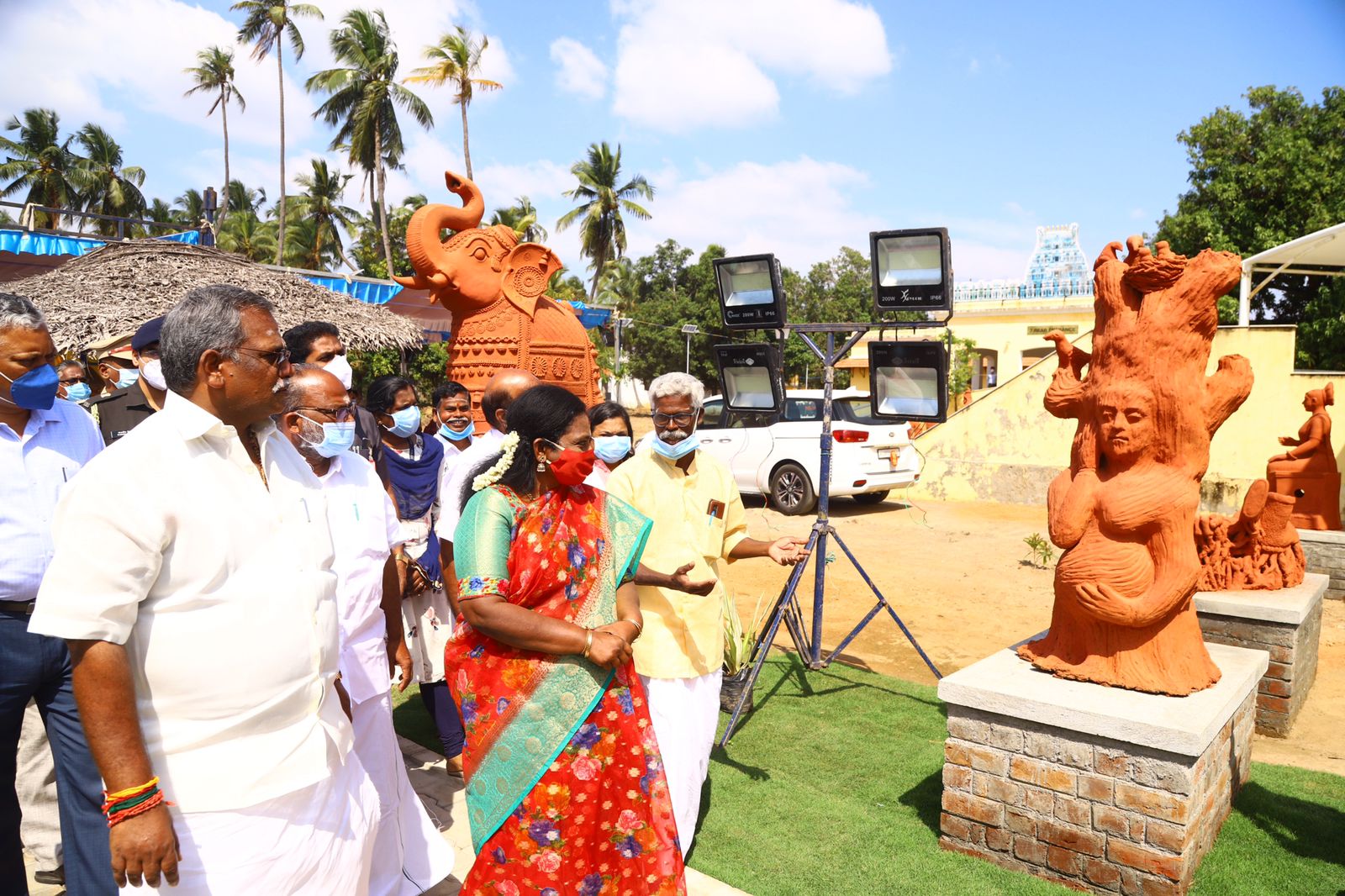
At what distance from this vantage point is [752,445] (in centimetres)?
1205

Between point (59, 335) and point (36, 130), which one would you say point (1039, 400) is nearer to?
point (59, 335)

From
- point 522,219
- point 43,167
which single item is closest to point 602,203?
point 522,219

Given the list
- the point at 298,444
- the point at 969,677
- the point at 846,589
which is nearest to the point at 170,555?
the point at 298,444

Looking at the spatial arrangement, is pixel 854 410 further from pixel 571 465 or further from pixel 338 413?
pixel 571 465

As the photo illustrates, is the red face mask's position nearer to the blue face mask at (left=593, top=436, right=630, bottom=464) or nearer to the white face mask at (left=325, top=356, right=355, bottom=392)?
the white face mask at (left=325, top=356, right=355, bottom=392)

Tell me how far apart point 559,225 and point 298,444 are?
96.4ft

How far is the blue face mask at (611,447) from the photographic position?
391 centimetres

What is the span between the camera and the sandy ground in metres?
5.25

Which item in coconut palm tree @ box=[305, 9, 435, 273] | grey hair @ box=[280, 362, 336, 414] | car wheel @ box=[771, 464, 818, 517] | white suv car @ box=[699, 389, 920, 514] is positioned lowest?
car wheel @ box=[771, 464, 818, 517]

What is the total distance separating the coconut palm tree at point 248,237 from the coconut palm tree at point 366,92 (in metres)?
4.73

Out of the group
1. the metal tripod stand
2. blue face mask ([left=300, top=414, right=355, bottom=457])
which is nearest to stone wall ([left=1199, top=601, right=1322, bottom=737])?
the metal tripod stand

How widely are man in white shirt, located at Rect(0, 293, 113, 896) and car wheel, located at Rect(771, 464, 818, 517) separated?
9704 millimetres

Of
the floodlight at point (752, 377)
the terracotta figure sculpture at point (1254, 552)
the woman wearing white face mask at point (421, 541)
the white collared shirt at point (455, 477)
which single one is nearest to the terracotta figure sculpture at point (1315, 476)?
the terracotta figure sculpture at point (1254, 552)

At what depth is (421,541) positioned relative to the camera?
3.99 m
